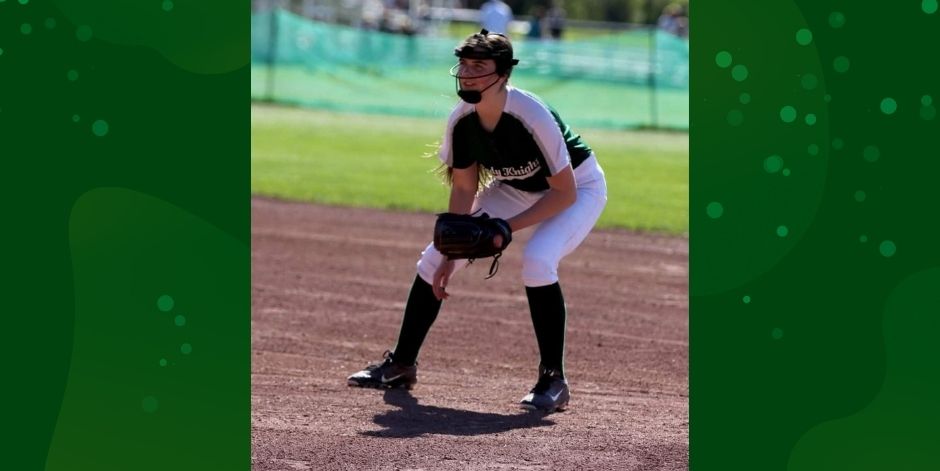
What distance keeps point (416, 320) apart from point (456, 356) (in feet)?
3.44

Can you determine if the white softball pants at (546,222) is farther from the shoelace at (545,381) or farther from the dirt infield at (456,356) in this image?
the dirt infield at (456,356)

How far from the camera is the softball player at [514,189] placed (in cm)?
631

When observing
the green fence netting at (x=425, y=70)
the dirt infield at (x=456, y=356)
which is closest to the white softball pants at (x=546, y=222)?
the dirt infield at (x=456, y=356)

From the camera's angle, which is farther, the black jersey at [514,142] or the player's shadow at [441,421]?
the black jersey at [514,142]

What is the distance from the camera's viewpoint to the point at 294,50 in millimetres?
29641

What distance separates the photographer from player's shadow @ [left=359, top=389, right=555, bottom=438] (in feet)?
19.2

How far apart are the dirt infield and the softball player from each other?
0.20m

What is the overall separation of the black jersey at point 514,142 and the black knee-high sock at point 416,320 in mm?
721

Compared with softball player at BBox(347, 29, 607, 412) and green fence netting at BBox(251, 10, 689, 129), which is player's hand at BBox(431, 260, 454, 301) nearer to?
softball player at BBox(347, 29, 607, 412)
